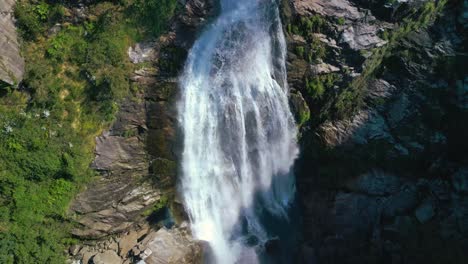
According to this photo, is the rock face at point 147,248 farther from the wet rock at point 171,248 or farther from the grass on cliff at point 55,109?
the grass on cliff at point 55,109

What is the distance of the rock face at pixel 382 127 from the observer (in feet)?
52.7

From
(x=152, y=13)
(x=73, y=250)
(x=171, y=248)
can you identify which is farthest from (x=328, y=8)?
(x=73, y=250)

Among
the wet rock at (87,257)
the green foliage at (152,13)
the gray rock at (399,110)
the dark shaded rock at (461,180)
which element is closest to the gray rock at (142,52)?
the green foliage at (152,13)

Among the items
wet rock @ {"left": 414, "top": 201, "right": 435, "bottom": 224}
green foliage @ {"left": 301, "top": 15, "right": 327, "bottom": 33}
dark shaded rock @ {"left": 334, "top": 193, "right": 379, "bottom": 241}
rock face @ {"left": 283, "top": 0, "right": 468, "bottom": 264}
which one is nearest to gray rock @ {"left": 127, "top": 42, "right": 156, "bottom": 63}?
rock face @ {"left": 283, "top": 0, "right": 468, "bottom": 264}

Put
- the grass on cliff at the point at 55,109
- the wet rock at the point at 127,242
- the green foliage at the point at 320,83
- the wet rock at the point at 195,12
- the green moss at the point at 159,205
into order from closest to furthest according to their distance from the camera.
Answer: the grass on cliff at the point at 55,109 < the wet rock at the point at 195,12 < the wet rock at the point at 127,242 < the green foliage at the point at 320,83 < the green moss at the point at 159,205

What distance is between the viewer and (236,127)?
1633 centimetres

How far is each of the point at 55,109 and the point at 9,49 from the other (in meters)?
2.39

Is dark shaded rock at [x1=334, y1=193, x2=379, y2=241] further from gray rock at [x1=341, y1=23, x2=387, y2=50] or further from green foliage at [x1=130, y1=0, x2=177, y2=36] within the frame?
green foliage at [x1=130, y1=0, x2=177, y2=36]

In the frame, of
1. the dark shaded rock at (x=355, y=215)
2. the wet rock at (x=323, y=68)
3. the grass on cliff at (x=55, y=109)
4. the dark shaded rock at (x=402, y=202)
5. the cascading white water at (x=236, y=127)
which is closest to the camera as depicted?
the grass on cliff at (x=55, y=109)

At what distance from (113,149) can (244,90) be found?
538cm

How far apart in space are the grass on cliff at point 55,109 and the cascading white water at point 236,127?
2.46m

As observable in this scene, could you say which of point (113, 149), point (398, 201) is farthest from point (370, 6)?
point (113, 149)

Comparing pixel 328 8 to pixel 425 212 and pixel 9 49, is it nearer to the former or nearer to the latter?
pixel 425 212

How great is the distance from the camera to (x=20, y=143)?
1390 cm
